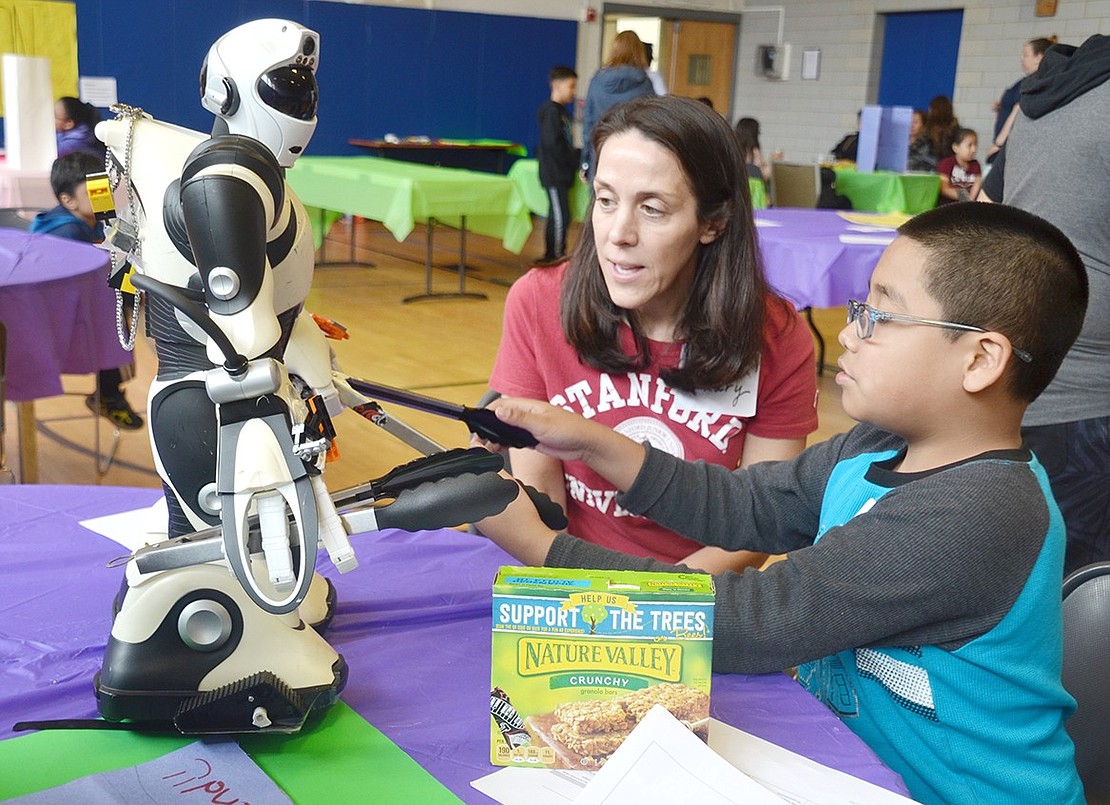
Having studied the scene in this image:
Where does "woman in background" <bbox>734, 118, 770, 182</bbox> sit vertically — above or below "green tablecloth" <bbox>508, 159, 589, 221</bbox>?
above

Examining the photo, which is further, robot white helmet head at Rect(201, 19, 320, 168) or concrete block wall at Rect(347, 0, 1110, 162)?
concrete block wall at Rect(347, 0, 1110, 162)

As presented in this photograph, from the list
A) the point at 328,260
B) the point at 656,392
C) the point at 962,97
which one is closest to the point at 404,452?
the point at 656,392

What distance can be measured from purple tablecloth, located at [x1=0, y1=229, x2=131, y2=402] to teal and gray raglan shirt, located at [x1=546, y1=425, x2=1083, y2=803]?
214 cm

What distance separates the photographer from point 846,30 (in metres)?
10.5

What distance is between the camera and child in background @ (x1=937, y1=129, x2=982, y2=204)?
21.6ft

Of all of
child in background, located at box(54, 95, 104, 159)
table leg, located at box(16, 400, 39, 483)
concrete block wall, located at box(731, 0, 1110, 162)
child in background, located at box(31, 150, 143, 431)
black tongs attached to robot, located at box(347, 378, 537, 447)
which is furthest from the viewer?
concrete block wall, located at box(731, 0, 1110, 162)

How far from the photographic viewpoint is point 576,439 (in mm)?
1230

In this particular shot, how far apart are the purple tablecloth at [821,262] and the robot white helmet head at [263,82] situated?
9.42 ft

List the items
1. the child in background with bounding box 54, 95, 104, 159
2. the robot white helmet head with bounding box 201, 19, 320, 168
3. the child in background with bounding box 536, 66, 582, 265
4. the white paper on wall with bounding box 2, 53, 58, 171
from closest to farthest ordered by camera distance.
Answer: the robot white helmet head with bounding box 201, 19, 320, 168 → the white paper on wall with bounding box 2, 53, 58, 171 → the child in background with bounding box 54, 95, 104, 159 → the child in background with bounding box 536, 66, 582, 265

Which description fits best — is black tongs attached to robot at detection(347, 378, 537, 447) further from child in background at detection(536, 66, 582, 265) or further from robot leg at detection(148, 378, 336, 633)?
child in background at detection(536, 66, 582, 265)

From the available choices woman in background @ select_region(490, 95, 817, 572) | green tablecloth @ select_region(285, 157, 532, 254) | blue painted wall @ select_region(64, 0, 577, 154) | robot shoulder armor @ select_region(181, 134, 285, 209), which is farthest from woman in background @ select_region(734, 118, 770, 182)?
robot shoulder armor @ select_region(181, 134, 285, 209)

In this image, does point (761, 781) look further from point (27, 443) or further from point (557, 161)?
point (557, 161)

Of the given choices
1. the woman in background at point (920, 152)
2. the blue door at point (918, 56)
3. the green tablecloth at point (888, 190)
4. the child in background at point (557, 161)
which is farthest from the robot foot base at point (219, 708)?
the blue door at point (918, 56)

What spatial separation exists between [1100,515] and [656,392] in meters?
0.99
